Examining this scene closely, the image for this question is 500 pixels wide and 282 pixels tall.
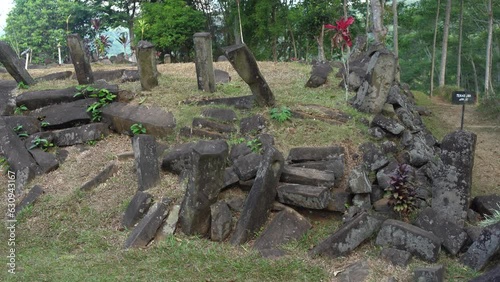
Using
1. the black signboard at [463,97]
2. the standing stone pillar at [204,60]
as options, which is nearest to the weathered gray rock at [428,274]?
the black signboard at [463,97]

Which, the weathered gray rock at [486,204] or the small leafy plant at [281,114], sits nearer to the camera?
the weathered gray rock at [486,204]

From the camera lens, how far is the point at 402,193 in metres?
6.73

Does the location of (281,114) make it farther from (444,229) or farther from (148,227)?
(444,229)

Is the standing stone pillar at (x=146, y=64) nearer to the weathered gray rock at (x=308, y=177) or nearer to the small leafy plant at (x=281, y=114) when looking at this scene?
the small leafy plant at (x=281, y=114)

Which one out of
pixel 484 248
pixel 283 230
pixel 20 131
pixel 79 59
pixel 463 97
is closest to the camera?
pixel 484 248

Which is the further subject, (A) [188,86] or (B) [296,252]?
(A) [188,86]

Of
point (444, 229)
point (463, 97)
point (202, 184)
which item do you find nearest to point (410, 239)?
point (444, 229)

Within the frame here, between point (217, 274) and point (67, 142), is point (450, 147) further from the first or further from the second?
point (67, 142)

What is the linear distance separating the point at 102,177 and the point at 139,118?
5.62 feet

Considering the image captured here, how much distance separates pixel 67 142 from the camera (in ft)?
32.5

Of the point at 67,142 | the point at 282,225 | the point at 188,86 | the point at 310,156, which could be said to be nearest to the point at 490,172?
the point at 310,156

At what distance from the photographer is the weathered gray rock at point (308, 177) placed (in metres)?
7.40

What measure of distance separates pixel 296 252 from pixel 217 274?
118 cm

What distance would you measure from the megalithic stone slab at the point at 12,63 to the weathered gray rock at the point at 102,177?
Result: 16.8ft
